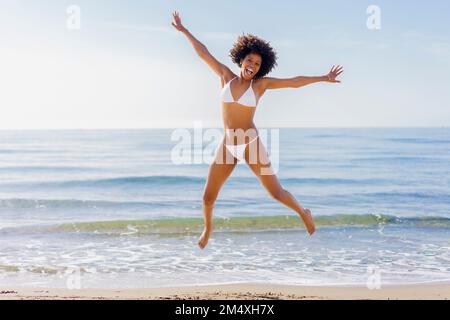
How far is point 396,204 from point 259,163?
1332 centimetres

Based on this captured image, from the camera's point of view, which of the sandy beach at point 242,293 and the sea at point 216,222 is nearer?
the sandy beach at point 242,293

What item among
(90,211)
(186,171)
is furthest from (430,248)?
(186,171)

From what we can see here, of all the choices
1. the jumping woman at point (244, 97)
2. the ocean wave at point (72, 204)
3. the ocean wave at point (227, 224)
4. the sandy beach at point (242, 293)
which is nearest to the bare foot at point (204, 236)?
the jumping woman at point (244, 97)

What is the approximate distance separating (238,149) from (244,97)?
1.64ft

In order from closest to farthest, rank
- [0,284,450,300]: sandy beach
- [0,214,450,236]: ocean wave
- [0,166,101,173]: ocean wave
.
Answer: [0,284,450,300]: sandy beach, [0,214,450,236]: ocean wave, [0,166,101,173]: ocean wave

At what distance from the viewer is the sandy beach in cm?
796

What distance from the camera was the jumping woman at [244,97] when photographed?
5934 millimetres

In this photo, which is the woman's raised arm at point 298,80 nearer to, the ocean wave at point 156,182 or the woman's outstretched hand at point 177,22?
the woman's outstretched hand at point 177,22

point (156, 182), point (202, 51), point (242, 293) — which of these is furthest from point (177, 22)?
point (156, 182)

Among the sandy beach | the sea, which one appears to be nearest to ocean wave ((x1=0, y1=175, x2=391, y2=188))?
the sea

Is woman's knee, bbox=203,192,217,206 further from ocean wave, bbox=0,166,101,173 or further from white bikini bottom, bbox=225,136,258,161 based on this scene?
ocean wave, bbox=0,166,101,173

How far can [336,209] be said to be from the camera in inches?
689

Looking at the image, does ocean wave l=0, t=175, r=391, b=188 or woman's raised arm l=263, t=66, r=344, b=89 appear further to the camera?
ocean wave l=0, t=175, r=391, b=188
